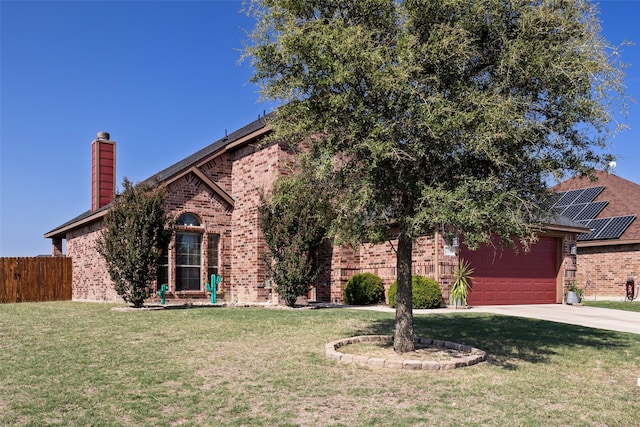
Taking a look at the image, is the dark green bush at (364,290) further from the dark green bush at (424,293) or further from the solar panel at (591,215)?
the solar panel at (591,215)

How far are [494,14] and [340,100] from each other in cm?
285

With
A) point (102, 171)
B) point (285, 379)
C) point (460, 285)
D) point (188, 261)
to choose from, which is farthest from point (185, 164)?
point (285, 379)

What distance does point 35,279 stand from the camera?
23953 millimetres

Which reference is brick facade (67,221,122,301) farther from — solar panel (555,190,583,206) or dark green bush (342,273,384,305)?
solar panel (555,190,583,206)

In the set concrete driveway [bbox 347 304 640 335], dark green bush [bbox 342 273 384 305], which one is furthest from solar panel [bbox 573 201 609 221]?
dark green bush [bbox 342 273 384 305]

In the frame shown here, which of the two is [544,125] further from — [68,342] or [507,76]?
[68,342]

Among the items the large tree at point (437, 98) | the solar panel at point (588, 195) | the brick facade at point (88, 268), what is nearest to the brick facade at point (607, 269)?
the solar panel at point (588, 195)

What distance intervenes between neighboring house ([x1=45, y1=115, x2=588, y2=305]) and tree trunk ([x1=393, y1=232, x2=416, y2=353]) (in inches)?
332

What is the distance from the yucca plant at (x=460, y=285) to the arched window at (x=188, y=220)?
30.4ft

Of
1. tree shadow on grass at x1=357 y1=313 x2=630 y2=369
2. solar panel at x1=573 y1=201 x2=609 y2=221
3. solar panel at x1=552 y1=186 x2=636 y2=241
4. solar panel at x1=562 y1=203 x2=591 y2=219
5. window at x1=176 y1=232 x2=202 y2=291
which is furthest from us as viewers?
solar panel at x1=562 y1=203 x2=591 y2=219

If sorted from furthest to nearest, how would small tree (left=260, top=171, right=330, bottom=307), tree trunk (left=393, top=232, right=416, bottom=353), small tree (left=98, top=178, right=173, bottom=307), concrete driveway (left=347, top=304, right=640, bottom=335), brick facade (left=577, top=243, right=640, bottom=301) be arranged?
brick facade (left=577, top=243, right=640, bottom=301), small tree (left=260, top=171, right=330, bottom=307), small tree (left=98, top=178, right=173, bottom=307), concrete driveway (left=347, top=304, right=640, bottom=335), tree trunk (left=393, top=232, right=416, bottom=353)

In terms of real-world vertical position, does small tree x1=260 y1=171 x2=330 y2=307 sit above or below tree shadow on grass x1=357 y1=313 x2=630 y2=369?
above

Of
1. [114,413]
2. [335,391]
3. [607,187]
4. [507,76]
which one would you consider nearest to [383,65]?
[507,76]

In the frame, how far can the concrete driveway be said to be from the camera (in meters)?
14.4
